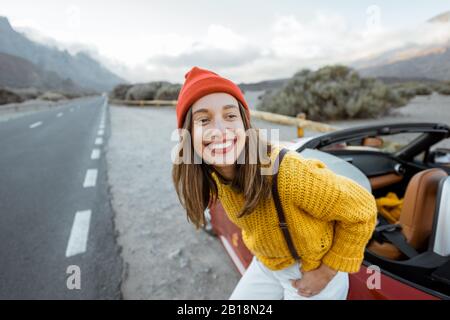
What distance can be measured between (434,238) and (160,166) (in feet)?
15.4

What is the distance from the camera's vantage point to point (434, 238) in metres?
1.31

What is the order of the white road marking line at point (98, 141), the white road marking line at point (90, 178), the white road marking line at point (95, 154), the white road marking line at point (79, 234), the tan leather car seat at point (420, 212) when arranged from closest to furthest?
the tan leather car seat at point (420, 212) < the white road marking line at point (79, 234) < the white road marking line at point (90, 178) < the white road marking line at point (95, 154) < the white road marking line at point (98, 141)

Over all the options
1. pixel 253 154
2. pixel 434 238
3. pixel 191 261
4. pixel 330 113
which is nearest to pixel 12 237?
pixel 191 261

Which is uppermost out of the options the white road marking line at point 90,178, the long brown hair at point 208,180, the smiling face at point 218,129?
the smiling face at point 218,129

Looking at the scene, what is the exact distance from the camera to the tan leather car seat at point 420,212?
1.47 m

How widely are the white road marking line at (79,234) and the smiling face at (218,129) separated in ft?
7.42

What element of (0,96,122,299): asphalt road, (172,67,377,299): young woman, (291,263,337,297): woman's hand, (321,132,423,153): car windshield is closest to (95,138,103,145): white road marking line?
(0,96,122,299): asphalt road

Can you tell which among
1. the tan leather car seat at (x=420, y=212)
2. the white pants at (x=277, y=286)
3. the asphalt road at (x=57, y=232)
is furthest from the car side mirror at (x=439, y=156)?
the asphalt road at (x=57, y=232)

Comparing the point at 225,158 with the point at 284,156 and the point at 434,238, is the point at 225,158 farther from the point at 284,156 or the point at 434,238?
the point at 434,238

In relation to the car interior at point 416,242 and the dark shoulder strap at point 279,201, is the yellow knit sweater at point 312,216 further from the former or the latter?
the car interior at point 416,242

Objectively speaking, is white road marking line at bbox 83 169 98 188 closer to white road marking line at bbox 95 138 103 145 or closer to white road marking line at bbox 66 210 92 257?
white road marking line at bbox 66 210 92 257

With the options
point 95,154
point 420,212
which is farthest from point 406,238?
point 95,154

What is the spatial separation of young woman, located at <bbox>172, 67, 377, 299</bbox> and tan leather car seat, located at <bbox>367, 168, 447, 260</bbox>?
0.57m

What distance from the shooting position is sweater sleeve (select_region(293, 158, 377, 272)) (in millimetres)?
961
